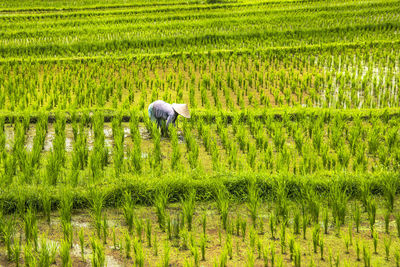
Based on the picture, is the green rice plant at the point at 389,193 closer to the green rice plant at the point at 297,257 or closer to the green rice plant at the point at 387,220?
the green rice plant at the point at 387,220

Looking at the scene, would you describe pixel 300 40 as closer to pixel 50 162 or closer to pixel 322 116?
pixel 322 116

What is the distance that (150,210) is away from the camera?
3.91m

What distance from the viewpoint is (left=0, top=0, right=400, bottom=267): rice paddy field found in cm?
332

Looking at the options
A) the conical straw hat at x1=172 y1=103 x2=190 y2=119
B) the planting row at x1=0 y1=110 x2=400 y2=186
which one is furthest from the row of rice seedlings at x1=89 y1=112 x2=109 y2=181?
the conical straw hat at x1=172 y1=103 x2=190 y2=119

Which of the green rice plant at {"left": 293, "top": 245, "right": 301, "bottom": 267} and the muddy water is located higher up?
the muddy water

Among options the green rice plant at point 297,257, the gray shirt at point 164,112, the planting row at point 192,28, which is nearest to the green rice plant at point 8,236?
the green rice plant at point 297,257

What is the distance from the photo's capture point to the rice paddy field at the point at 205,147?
131 inches

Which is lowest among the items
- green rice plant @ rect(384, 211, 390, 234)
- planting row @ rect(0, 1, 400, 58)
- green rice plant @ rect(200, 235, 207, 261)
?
green rice plant @ rect(200, 235, 207, 261)

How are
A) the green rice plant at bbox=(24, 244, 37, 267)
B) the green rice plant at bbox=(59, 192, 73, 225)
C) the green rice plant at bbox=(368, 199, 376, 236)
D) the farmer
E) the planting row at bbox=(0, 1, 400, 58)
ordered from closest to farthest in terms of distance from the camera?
the green rice plant at bbox=(24, 244, 37, 267) → the green rice plant at bbox=(368, 199, 376, 236) → the green rice plant at bbox=(59, 192, 73, 225) → the farmer → the planting row at bbox=(0, 1, 400, 58)

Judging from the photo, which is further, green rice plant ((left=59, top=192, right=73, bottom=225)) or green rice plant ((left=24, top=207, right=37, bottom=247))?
green rice plant ((left=59, top=192, right=73, bottom=225))

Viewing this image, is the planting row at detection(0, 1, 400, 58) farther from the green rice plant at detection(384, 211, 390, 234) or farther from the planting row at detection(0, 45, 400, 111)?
the green rice plant at detection(384, 211, 390, 234)

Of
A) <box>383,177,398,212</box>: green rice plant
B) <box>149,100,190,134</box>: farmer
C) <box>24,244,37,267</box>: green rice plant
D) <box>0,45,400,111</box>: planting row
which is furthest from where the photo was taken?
<box>0,45,400,111</box>: planting row

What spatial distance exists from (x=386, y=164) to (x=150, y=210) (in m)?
2.58

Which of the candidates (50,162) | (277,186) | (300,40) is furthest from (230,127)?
(300,40)
